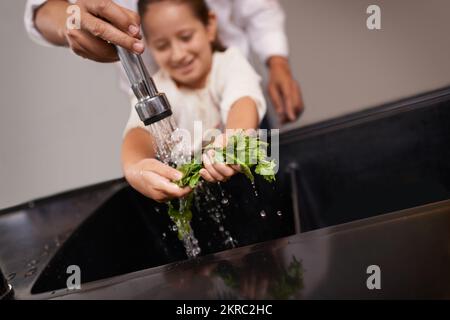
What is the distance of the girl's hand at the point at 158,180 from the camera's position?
0.54 metres

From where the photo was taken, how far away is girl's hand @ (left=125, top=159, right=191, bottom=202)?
1.76ft

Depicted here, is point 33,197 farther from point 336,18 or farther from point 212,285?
point 336,18

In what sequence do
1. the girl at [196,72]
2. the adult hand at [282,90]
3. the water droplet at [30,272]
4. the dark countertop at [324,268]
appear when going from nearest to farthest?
the dark countertop at [324,268]
the water droplet at [30,272]
the girl at [196,72]
the adult hand at [282,90]

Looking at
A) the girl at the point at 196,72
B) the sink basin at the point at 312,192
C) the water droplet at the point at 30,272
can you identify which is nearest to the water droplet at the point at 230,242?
the sink basin at the point at 312,192

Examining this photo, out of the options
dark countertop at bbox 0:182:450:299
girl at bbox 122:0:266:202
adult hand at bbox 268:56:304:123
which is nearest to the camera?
dark countertop at bbox 0:182:450:299

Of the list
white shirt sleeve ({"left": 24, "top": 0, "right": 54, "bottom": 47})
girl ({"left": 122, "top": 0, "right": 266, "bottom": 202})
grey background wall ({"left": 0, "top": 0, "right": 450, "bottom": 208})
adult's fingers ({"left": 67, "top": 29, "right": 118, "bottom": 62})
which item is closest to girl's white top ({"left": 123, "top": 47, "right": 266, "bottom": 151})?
girl ({"left": 122, "top": 0, "right": 266, "bottom": 202})

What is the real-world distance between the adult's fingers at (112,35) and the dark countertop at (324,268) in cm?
25

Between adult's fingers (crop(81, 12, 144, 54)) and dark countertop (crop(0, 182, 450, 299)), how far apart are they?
249 mm

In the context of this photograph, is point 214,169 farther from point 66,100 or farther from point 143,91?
point 66,100

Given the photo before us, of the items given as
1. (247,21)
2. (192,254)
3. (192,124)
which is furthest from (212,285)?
(247,21)

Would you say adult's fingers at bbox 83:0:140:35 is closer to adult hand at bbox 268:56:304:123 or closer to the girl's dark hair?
the girl's dark hair

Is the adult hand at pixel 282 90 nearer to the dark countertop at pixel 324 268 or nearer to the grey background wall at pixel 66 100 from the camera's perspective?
the grey background wall at pixel 66 100
